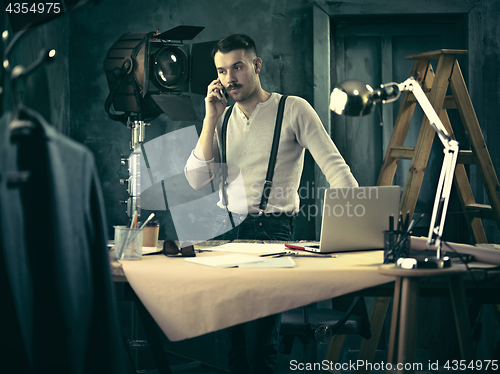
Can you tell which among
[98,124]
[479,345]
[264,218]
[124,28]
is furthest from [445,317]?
[124,28]

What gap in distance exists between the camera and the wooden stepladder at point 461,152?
2.17 meters

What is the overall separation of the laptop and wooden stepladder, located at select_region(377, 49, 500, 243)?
0.64m

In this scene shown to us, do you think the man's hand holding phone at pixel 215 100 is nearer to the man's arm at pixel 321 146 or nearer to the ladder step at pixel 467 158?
the man's arm at pixel 321 146

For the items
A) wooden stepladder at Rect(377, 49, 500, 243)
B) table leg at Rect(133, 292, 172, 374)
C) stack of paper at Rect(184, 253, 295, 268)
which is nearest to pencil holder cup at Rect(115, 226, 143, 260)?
stack of paper at Rect(184, 253, 295, 268)

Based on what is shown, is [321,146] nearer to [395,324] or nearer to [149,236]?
[149,236]

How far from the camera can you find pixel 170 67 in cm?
211

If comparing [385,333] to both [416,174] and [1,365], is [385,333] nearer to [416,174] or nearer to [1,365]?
[416,174]

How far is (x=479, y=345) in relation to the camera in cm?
275

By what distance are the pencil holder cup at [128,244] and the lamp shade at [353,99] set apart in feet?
2.51

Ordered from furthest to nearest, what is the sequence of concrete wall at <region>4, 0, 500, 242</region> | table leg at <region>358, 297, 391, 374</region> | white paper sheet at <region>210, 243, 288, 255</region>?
concrete wall at <region>4, 0, 500, 242</region> → table leg at <region>358, 297, 391, 374</region> → white paper sheet at <region>210, 243, 288, 255</region>

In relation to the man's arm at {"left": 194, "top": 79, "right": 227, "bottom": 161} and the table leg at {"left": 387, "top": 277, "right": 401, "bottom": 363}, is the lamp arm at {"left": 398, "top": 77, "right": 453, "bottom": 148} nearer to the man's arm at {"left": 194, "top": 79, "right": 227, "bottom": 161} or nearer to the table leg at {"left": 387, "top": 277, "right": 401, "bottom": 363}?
the table leg at {"left": 387, "top": 277, "right": 401, "bottom": 363}

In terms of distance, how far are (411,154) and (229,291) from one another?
4.70 feet

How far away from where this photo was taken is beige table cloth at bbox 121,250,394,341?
121 cm

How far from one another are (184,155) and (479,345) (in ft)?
7.19
